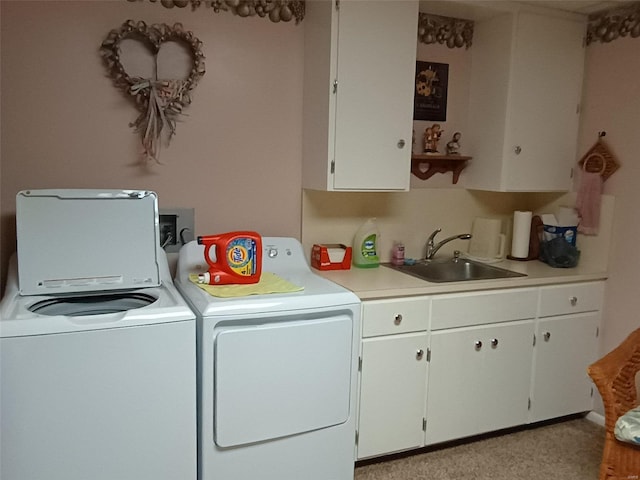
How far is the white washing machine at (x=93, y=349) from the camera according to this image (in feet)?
5.50

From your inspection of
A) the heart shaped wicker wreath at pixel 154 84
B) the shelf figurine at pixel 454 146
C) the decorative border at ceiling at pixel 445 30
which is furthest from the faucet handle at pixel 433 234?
the heart shaped wicker wreath at pixel 154 84

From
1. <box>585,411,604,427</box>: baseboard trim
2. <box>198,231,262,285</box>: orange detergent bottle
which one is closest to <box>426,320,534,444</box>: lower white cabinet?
<box>585,411,604,427</box>: baseboard trim

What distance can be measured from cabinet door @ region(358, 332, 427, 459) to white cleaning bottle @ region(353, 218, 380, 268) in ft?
1.65

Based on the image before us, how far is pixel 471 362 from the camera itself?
103 inches

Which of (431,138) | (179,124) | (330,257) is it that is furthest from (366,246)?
(179,124)

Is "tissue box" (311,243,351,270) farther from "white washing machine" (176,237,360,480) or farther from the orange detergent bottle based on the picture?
the orange detergent bottle

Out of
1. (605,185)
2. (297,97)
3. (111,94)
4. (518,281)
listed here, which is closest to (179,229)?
(111,94)

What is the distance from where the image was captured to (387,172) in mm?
2613

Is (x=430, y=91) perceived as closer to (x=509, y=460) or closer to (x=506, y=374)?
(x=506, y=374)

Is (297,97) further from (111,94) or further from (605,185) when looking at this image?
(605,185)

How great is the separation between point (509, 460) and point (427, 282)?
0.96 metres

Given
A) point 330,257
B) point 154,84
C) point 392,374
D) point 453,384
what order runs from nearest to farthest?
1. point 154,84
2. point 392,374
3. point 453,384
4. point 330,257

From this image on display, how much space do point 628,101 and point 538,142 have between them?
47 centimetres

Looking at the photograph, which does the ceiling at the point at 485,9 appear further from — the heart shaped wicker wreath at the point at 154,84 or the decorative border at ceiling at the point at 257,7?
the heart shaped wicker wreath at the point at 154,84
